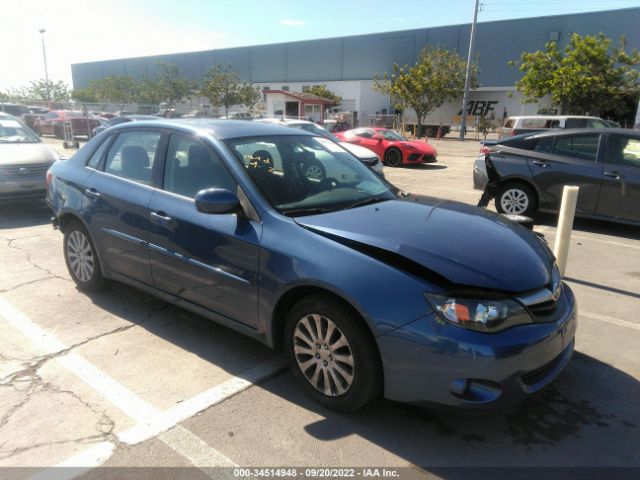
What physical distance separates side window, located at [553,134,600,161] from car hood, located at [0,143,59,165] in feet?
27.1

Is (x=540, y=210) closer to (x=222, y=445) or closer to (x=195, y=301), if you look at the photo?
(x=195, y=301)

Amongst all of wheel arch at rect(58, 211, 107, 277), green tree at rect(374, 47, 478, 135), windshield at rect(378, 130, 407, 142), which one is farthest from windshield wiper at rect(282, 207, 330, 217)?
green tree at rect(374, 47, 478, 135)

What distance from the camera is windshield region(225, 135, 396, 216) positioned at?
3268mm

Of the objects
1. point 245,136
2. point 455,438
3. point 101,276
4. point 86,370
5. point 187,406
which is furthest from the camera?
point 101,276

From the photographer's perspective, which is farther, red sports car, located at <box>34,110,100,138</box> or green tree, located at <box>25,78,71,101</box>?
green tree, located at <box>25,78,71,101</box>

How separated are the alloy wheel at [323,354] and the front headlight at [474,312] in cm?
56

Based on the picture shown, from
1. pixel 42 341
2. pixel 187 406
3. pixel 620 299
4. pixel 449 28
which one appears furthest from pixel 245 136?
pixel 449 28

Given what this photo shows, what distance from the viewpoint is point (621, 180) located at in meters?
6.94

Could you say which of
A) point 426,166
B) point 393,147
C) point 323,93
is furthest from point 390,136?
point 323,93

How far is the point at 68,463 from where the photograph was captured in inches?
97.4

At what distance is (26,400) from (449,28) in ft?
182

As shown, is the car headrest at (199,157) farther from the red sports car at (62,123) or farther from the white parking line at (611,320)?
the red sports car at (62,123)

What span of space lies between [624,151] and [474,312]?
6.13m

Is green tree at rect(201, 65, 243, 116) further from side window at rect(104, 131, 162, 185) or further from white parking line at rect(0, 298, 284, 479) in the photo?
white parking line at rect(0, 298, 284, 479)
